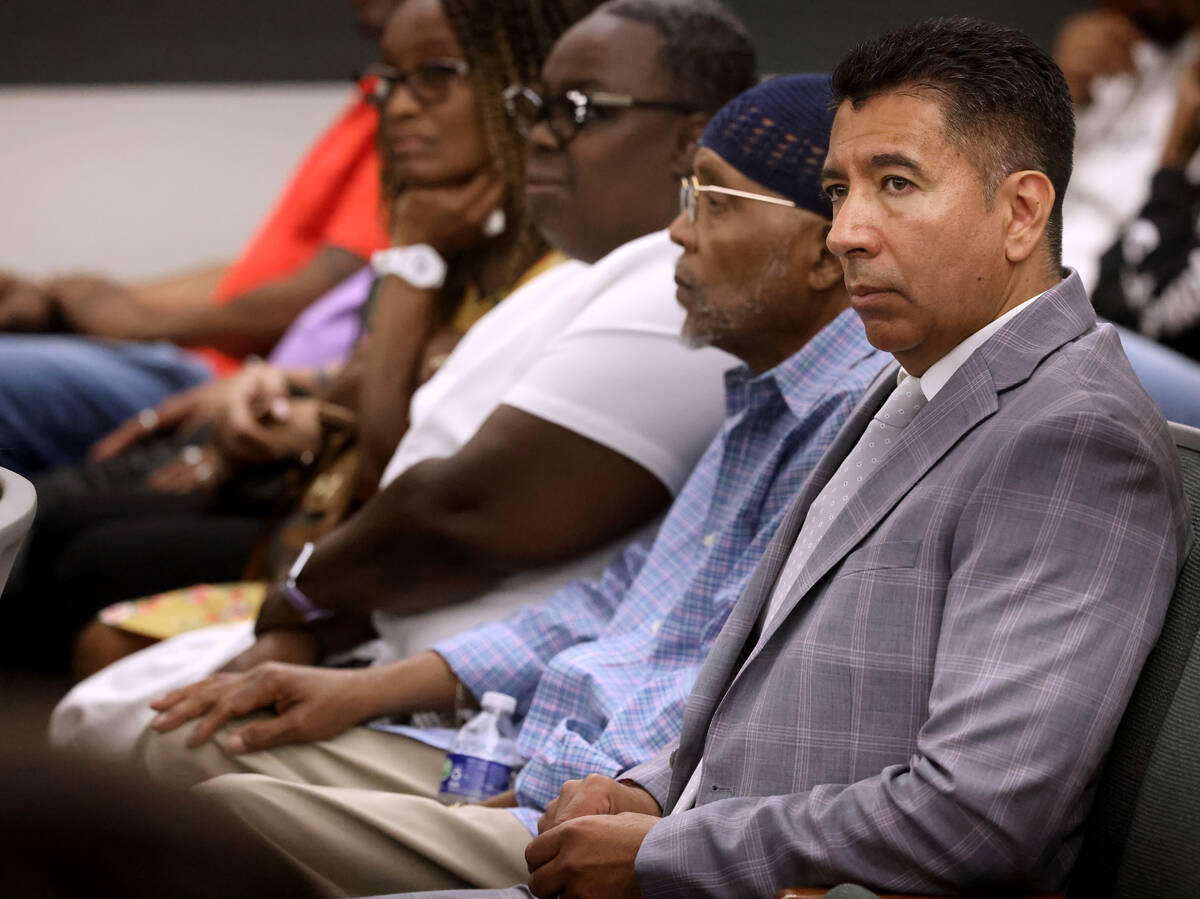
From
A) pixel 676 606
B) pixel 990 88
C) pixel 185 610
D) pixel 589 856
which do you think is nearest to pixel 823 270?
pixel 676 606

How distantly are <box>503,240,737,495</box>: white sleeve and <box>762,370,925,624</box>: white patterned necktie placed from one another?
1.88 ft

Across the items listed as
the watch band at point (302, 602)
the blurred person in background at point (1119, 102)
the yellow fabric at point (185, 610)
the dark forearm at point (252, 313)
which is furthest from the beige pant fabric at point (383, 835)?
the dark forearm at point (252, 313)

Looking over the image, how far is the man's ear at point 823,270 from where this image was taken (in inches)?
67.6

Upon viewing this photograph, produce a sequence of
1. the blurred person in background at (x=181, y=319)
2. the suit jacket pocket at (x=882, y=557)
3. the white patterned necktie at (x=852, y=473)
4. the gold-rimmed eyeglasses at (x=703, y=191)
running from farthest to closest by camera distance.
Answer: the blurred person in background at (x=181, y=319) < the gold-rimmed eyeglasses at (x=703, y=191) < the white patterned necktie at (x=852, y=473) < the suit jacket pocket at (x=882, y=557)

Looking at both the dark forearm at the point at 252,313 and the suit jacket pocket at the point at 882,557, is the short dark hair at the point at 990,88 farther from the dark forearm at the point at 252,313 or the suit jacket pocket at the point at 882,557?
the dark forearm at the point at 252,313

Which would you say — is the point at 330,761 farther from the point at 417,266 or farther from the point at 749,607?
the point at 417,266

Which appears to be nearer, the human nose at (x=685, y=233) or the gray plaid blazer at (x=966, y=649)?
the gray plaid blazer at (x=966, y=649)

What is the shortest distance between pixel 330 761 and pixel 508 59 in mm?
1397

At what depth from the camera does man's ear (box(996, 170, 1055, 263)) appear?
1.19 metres

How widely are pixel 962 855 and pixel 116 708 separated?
1.42 meters

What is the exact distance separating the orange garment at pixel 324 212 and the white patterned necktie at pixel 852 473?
9.01 feet

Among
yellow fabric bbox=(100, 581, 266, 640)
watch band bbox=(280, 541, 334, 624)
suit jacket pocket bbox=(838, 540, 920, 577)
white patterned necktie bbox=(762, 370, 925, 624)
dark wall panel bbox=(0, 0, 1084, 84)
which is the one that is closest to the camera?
suit jacket pocket bbox=(838, 540, 920, 577)

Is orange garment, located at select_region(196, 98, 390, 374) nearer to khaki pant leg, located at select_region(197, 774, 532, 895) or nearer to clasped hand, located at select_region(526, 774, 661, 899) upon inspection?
khaki pant leg, located at select_region(197, 774, 532, 895)

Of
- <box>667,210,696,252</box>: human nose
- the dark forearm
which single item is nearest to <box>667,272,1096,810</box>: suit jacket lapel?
<box>667,210,696,252</box>: human nose
